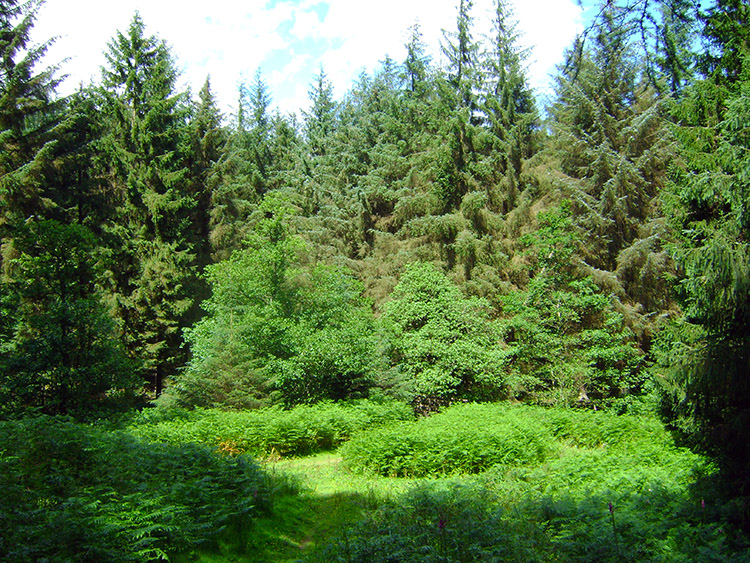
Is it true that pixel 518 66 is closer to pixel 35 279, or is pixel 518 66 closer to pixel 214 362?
pixel 214 362

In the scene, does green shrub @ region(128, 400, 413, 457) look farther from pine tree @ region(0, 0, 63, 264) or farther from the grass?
pine tree @ region(0, 0, 63, 264)

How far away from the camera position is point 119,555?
4.33 m

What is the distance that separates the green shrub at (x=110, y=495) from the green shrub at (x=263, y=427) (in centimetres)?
290

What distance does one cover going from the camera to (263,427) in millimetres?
12008

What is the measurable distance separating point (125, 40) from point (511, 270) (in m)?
20.5

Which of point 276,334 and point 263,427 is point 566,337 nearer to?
point 276,334

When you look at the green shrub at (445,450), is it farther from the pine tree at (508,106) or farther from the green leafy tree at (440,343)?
the pine tree at (508,106)

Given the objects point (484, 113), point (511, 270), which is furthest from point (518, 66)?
point (511, 270)

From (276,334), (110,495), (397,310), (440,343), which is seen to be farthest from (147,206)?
(110,495)

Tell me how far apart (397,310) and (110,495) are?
1515cm

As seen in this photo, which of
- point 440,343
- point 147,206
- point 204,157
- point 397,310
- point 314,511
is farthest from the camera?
point 204,157

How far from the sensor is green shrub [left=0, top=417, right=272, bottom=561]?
427 cm

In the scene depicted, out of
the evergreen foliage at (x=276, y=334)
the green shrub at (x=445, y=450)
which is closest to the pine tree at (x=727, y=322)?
the green shrub at (x=445, y=450)

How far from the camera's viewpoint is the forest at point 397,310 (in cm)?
559
